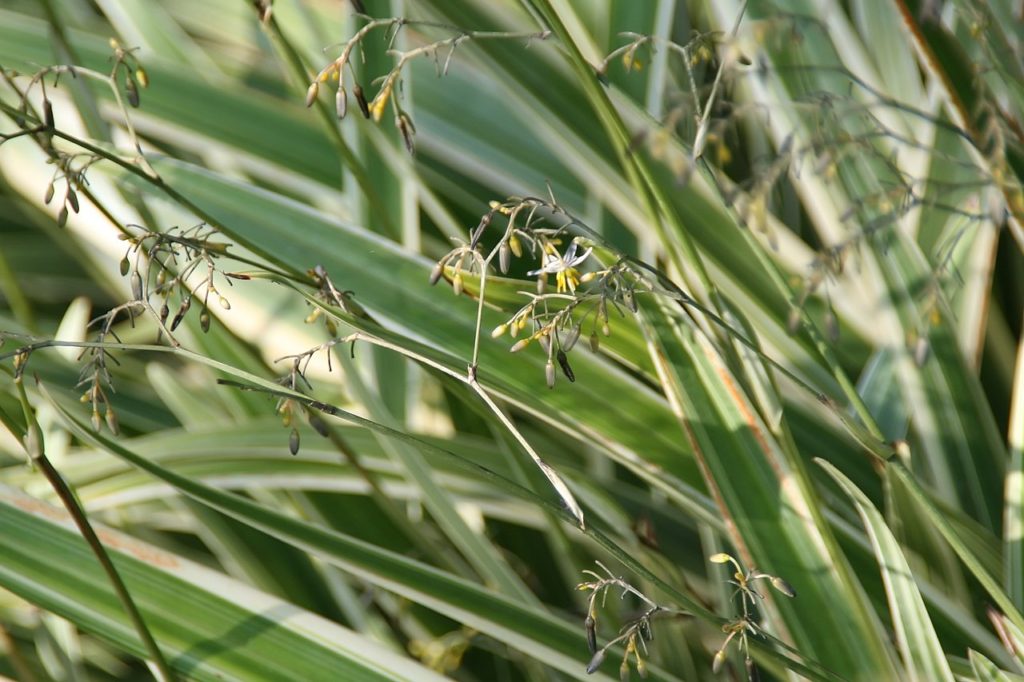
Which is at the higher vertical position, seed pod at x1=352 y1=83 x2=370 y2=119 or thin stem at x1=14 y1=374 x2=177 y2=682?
seed pod at x1=352 y1=83 x2=370 y2=119

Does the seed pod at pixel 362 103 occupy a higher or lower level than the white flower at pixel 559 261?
higher

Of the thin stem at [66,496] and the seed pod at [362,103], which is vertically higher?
the seed pod at [362,103]

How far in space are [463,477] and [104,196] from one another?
493 mm

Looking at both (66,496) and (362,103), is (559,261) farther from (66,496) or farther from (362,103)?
(66,496)

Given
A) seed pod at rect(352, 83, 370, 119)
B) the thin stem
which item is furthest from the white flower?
the thin stem

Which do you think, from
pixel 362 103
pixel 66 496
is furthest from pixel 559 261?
pixel 66 496

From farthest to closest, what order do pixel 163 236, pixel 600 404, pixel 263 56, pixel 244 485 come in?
pixel 263 56 → pixel 244 485 → pixel 600 404 → pixel 163 236

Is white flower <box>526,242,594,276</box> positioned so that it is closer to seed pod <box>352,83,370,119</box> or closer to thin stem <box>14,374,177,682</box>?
seed pod <box>352,83,370,119</box>

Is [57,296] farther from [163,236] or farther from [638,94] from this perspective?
[163,236]

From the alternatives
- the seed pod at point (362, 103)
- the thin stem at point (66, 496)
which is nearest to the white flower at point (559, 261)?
the seed pod at point (362, 103)

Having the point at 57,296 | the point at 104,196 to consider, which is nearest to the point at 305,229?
the point at 104,196

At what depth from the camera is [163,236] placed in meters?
0.39

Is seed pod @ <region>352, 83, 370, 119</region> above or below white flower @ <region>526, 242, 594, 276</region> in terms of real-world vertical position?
above

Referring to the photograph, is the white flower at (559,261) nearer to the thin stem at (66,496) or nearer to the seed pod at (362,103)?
the seed pod at (362,103)
